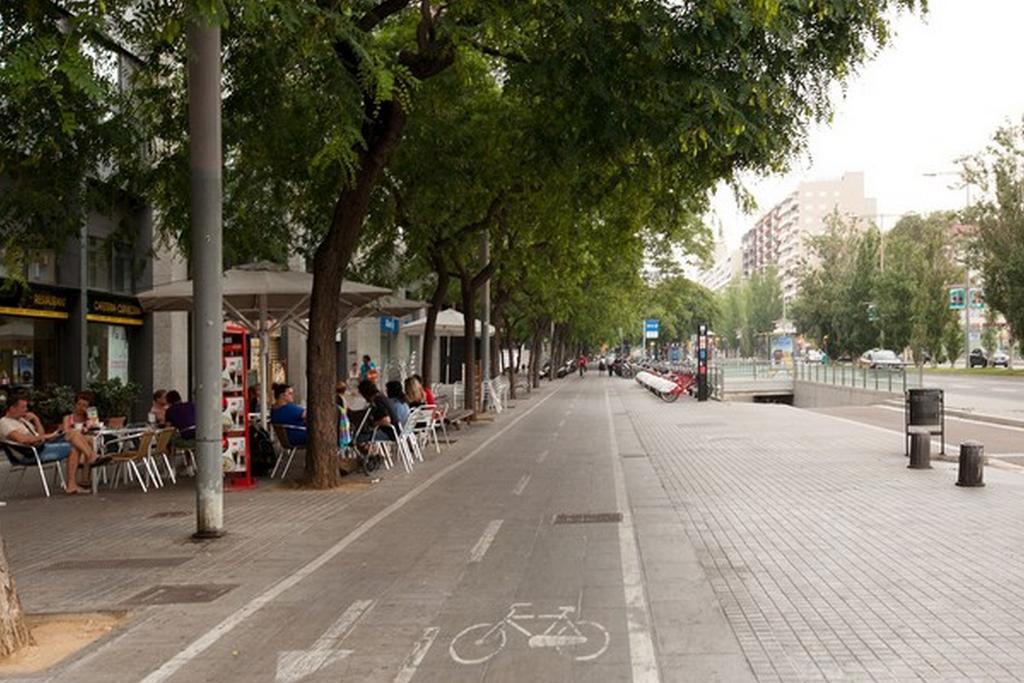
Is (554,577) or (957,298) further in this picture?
(957,298)

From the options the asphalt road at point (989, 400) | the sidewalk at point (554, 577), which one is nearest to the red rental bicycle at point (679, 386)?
the asphalt road at point (989, 400)

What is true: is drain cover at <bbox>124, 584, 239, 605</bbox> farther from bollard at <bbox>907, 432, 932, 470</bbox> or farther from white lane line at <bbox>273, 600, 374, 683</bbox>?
bollard at <bbox>907, 432, 932, 470</bbox>

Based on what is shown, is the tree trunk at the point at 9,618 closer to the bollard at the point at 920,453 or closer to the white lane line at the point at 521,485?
the white lane line at the point at 521,485

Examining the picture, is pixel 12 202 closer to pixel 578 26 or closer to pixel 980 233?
pixel 578 26

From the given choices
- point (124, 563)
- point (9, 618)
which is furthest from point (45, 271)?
point (9, 618)

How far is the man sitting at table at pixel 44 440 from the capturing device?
42.6ft

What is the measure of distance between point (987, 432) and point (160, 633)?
20.5 metres

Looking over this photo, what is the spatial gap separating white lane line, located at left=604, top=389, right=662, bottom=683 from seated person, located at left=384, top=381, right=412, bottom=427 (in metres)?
5.04

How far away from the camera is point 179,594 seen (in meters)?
7.76

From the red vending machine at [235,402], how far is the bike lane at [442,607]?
2.40 meters

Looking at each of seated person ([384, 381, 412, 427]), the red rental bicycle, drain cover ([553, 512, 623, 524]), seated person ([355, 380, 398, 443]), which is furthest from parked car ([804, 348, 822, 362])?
drain cover ([553, 512, 623, 524])

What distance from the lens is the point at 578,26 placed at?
35.1 feet

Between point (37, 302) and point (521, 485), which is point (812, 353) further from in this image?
point (521, 485)

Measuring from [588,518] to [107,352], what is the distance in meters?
15.0
